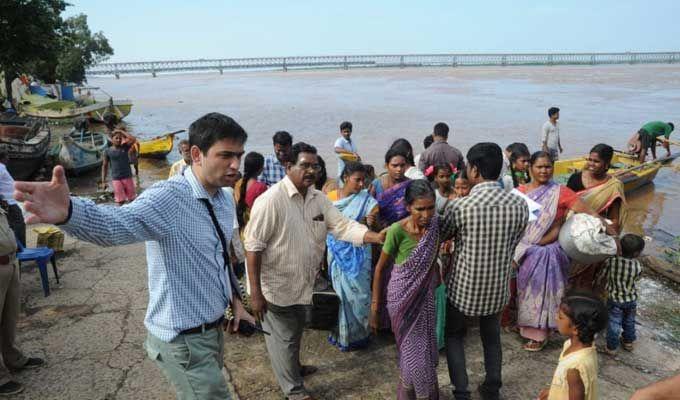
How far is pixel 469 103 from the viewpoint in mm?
29250

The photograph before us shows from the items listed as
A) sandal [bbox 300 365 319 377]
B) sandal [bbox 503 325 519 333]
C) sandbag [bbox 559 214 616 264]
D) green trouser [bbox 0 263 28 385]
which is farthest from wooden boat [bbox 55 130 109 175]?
sandbag [bbox 559 214 616 264]

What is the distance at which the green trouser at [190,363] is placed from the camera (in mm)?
1903

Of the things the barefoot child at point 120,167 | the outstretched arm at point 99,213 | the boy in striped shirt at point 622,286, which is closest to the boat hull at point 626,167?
the boy in striped shirt at point 622,286

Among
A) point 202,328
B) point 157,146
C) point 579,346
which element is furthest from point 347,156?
point 157,146

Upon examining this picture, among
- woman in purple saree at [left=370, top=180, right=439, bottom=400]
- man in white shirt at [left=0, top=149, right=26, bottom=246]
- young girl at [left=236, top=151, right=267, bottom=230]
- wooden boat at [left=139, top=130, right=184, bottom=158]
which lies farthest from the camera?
wooden boat at [left=139, top=130, right=184, bottom=158]

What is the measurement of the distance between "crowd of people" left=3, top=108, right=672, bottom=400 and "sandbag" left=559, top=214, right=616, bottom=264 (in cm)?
13

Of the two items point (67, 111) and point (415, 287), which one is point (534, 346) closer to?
point (415, 287)

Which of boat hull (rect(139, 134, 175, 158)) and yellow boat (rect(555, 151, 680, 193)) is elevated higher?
boat hull (rect(139, 134, 175, 158))

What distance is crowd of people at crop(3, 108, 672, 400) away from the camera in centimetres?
187

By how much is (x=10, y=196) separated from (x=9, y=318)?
0.91 m

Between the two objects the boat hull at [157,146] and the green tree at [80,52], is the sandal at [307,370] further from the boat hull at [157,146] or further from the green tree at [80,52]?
the green tree at [80,52]

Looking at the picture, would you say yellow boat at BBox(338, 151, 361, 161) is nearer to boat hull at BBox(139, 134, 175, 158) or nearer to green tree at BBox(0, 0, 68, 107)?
boat hull at BBox(139, 134, 175, 158)

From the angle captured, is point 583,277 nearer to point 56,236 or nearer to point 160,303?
point 160,303

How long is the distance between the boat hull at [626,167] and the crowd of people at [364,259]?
647cm
